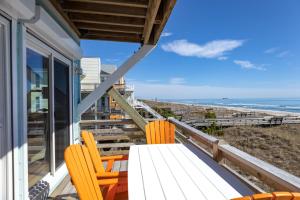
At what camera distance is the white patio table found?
5.02 feet

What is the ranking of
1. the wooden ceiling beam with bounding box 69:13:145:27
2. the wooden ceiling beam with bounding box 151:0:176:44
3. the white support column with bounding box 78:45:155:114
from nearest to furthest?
the wooden ceiling beam with bounding box 151:0:176:44
the wooden ceiling beam with bounding box 69:13:145:27
the white support column with bounding box 78:45:155:114

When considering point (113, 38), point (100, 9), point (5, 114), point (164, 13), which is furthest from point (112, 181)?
point (113, 38)

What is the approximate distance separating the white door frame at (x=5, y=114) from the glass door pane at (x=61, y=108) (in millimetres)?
1228

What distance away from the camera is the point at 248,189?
5.78 ft

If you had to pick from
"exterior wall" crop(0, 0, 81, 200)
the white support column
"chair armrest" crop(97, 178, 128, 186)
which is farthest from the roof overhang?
"chair armrest" crop(97, 178, 128, 186)

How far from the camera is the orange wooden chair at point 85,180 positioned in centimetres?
148

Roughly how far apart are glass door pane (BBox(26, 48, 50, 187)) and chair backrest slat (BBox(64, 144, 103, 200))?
0.91 meters

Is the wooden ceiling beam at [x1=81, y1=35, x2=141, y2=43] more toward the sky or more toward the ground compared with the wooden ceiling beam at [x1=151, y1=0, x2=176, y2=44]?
more toward the sky

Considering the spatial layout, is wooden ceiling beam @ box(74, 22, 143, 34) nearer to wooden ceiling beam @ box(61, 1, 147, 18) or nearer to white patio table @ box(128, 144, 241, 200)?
wooden ceiling beam @ box(61, 1, 147, 18)

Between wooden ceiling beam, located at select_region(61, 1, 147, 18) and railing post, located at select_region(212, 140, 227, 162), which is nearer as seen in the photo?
railing post, located at select_region(212, 140, 227, 162)

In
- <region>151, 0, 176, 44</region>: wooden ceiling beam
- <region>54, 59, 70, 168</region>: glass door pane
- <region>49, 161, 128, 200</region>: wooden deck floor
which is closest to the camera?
<region>151, 0, 176, 44</region>: wooden ceiling beam

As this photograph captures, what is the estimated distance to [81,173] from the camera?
62.0 inches

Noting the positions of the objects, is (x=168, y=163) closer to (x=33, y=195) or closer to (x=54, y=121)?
(x=33, y=195)

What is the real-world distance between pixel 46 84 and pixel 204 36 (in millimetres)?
24916
